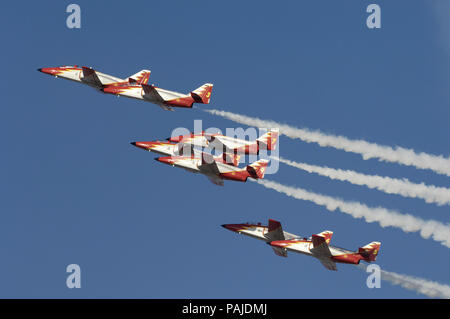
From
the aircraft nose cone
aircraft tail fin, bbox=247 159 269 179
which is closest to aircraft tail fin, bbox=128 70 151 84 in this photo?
the aircraft nose cone

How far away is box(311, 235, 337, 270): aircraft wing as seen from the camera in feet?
298

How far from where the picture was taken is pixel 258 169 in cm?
9256

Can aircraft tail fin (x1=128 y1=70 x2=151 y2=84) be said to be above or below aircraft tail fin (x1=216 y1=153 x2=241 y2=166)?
above

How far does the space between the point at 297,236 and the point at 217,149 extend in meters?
13.3

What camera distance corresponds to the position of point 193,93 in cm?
9719

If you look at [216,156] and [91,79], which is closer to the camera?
[216,156]

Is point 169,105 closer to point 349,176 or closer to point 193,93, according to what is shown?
point 193,93

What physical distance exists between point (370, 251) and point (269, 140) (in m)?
16.9

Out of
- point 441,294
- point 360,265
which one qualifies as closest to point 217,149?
point 360,265

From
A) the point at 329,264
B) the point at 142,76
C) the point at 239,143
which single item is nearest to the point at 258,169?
the point at 239,143

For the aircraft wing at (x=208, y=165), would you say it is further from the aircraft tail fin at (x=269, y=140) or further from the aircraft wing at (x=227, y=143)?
the aircraft tail fin at (x=269, y=140)

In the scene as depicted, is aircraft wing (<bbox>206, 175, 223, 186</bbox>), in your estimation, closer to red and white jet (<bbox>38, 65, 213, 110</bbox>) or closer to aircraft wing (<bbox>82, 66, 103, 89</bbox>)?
red and white jet (<bbox>38, 65, 213, 110</bbox>)

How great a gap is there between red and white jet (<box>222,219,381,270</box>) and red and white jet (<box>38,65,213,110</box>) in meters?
16.1

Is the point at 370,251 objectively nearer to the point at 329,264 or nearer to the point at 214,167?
the point at 329,264
